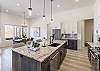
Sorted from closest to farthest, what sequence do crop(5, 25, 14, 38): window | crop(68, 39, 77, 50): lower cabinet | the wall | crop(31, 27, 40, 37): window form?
crop(68, 39, 77, 50): lower cabinet
the wall
crop(5, 25, 14, 38): window
crop(31, 27, 40, 37): window

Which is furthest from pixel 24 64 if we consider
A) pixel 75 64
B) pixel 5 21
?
pixel 5 21

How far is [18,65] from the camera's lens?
2.69 m

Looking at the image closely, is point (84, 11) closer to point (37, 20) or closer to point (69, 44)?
point (69, 44)

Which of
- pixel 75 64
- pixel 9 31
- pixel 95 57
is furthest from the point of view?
pixel 9 31

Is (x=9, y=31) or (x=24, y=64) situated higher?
(x=9, y=31)

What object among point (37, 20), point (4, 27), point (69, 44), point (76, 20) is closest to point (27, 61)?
point (69, 44)

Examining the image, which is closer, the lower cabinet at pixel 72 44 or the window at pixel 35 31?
the lower cabinet at pixel 72 44

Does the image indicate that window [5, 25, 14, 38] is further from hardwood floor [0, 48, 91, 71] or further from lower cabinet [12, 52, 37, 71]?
lower cabinet [12, 52, 37, 71]

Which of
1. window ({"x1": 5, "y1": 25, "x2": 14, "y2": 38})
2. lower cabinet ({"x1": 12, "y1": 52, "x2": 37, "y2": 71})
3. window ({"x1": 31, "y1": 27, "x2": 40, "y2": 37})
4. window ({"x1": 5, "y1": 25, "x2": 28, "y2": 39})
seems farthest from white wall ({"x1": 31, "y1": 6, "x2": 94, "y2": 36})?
lower cabinet ({"x1": 12, "y1": 52, "x2": 37, "y2": 71})

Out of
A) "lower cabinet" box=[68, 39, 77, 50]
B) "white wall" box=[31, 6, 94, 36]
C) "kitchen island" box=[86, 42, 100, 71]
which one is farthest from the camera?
"lower cabinet" box=[68, 39, 77, 50]

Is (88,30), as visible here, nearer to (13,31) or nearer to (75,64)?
(75,64)

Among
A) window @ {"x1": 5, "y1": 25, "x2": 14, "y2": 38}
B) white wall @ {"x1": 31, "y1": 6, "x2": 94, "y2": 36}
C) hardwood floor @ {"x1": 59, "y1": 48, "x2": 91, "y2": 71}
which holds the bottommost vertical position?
hardwood floor @ {"x1": 59, "y1": 48, "x2": 91, "y2": 71}

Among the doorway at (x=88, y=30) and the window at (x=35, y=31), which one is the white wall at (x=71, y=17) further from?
the window at (x=35, y=31)

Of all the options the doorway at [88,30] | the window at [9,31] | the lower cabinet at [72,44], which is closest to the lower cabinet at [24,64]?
the lower cabinet at [72,44]
